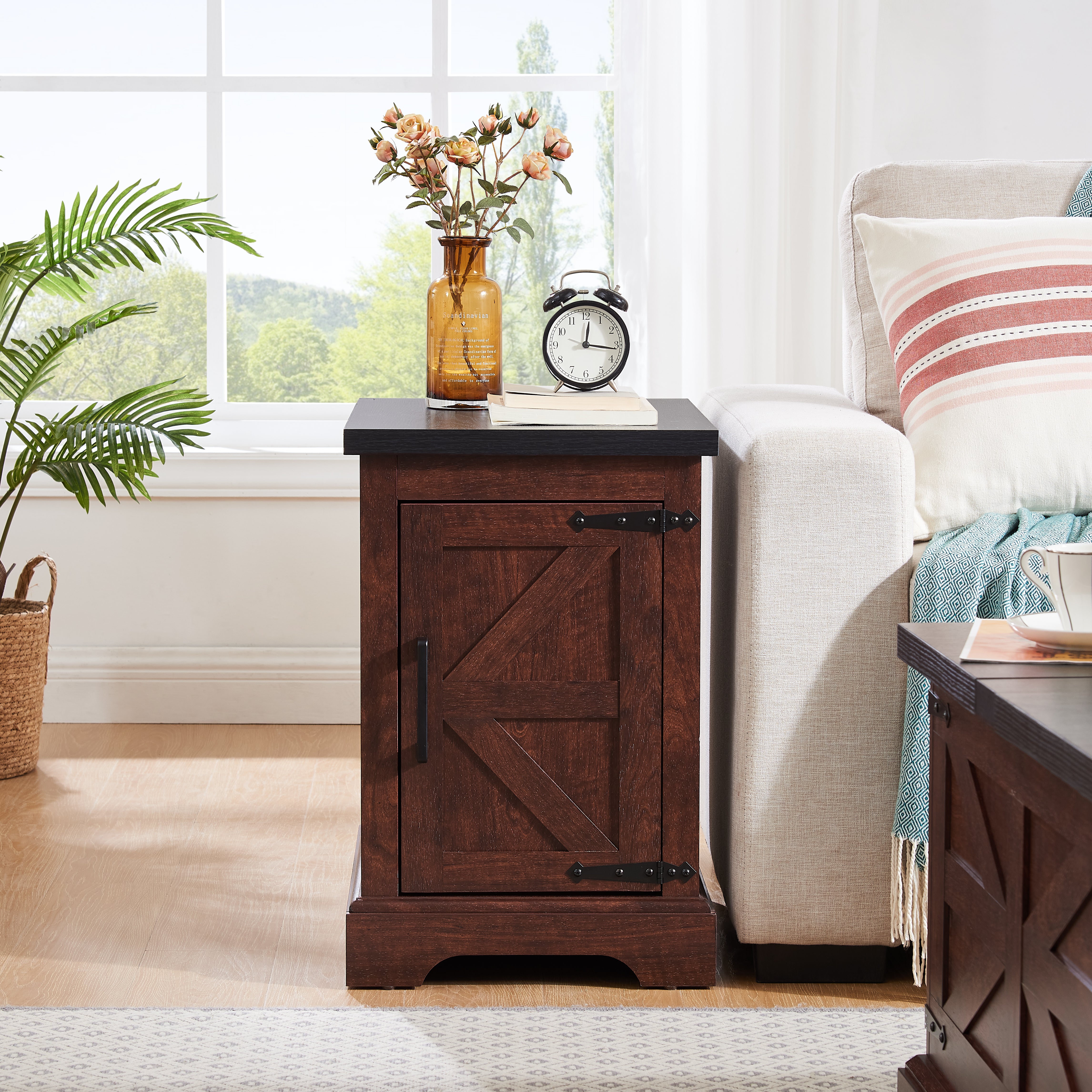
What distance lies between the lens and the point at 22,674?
2.35 metres

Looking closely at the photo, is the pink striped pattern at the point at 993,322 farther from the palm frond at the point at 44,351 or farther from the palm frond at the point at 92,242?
the palm frond at the point at 44,351

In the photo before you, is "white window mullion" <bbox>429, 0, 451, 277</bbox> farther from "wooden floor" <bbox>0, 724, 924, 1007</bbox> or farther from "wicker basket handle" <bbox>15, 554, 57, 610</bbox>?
"wooden floor" <bbox>0, 724, 924, 1007</bbox>

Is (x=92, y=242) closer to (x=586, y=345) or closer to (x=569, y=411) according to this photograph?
(x=586, y=345)

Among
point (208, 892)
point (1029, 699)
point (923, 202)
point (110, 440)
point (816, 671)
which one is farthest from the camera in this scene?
point (110, 440)

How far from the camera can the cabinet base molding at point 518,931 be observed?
156 centimetres

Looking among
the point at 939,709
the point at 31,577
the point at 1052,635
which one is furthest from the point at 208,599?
the point at 1052,635

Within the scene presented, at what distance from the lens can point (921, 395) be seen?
1744mm

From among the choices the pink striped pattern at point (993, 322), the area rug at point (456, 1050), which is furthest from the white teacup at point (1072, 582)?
the pink striped pattern at point (993, 322)

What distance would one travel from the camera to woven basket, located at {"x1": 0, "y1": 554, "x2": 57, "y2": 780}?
91.4 inches

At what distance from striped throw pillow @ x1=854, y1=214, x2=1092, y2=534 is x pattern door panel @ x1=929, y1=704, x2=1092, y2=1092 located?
0.62 meters

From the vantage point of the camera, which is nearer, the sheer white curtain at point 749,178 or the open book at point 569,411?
the open book at point 569,411

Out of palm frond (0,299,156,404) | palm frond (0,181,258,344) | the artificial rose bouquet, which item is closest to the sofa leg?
the artificial rose bouquet

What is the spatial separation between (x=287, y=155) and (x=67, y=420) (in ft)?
2.93

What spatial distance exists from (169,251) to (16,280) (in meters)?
0.60
